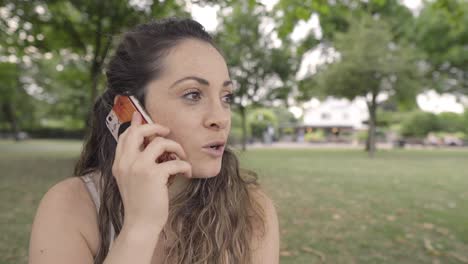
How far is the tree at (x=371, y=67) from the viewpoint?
18172 millimetres

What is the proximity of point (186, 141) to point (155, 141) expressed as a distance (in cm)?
22

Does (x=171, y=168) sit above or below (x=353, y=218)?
above

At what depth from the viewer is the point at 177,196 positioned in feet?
5.71

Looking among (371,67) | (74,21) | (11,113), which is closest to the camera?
(74,21)

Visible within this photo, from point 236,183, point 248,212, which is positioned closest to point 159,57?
point 236,183

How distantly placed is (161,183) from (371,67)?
1902cm

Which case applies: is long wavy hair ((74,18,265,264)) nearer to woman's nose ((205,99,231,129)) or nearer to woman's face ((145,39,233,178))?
woman's face ((145,39,233,178))

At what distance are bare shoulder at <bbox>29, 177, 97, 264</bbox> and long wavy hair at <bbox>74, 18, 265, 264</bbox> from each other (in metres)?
0.07

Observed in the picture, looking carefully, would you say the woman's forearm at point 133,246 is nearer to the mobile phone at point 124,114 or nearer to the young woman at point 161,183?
the young woman at point 161,183

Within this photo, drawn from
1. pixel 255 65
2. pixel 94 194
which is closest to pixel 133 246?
pixel 94 194

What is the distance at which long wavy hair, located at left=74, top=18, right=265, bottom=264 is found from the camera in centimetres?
155

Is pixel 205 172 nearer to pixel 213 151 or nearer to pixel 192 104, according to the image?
pixel 213 151

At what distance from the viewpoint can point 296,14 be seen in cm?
414

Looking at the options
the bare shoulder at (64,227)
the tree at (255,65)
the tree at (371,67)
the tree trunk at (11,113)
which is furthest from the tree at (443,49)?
the tree trunk at (11,113)
